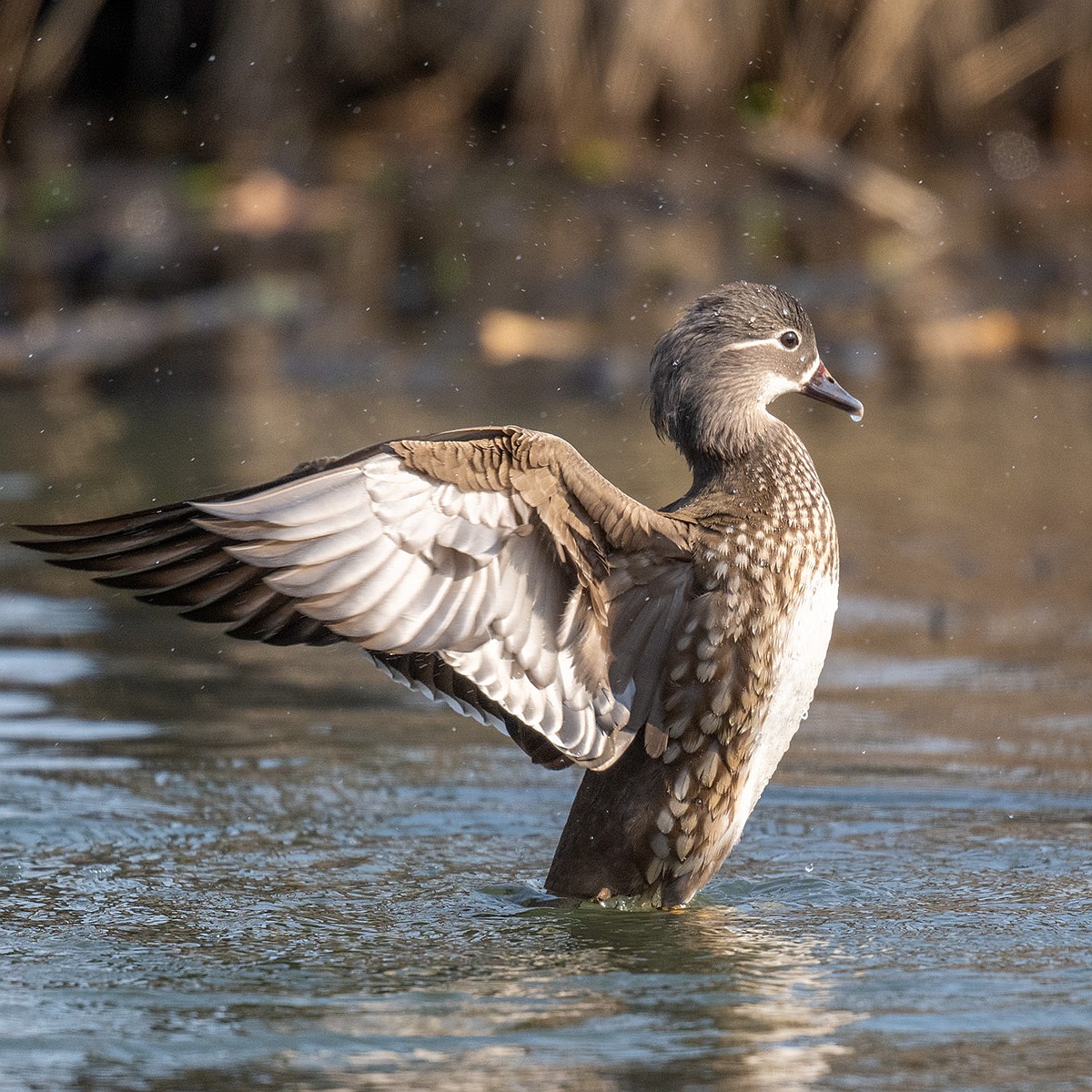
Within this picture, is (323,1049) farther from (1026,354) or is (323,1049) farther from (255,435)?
(1026,354)

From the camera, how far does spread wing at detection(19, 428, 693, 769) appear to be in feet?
12.6

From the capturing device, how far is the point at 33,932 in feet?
13.8

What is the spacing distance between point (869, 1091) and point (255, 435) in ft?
21.5

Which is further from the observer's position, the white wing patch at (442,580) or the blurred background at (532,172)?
the blurred background at (532,172)

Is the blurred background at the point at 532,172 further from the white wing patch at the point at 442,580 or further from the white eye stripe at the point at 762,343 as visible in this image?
the white wing patch at the point at 442,580

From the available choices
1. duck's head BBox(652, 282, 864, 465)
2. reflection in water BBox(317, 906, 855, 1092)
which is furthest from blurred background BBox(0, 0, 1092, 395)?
reflection in water BBox(317, 906, 855, 1092)

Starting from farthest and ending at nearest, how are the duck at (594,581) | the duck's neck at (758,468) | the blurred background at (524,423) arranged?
the duck's neck at (758,468), the duck at (594,581), the blurred background at (524,423)

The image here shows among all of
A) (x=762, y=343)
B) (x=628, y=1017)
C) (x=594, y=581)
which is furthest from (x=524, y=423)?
(x=628, y=1017)

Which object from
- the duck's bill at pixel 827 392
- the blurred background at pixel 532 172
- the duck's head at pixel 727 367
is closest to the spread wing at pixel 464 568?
the duck's head at pixel 727 367

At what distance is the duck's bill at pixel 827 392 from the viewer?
202 inches

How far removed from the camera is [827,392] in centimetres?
516

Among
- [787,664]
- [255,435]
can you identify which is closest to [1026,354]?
[255,435]

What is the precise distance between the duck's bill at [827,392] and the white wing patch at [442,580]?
1138 mm

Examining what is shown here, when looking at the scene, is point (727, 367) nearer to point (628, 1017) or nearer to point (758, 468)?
point (758, 468)
